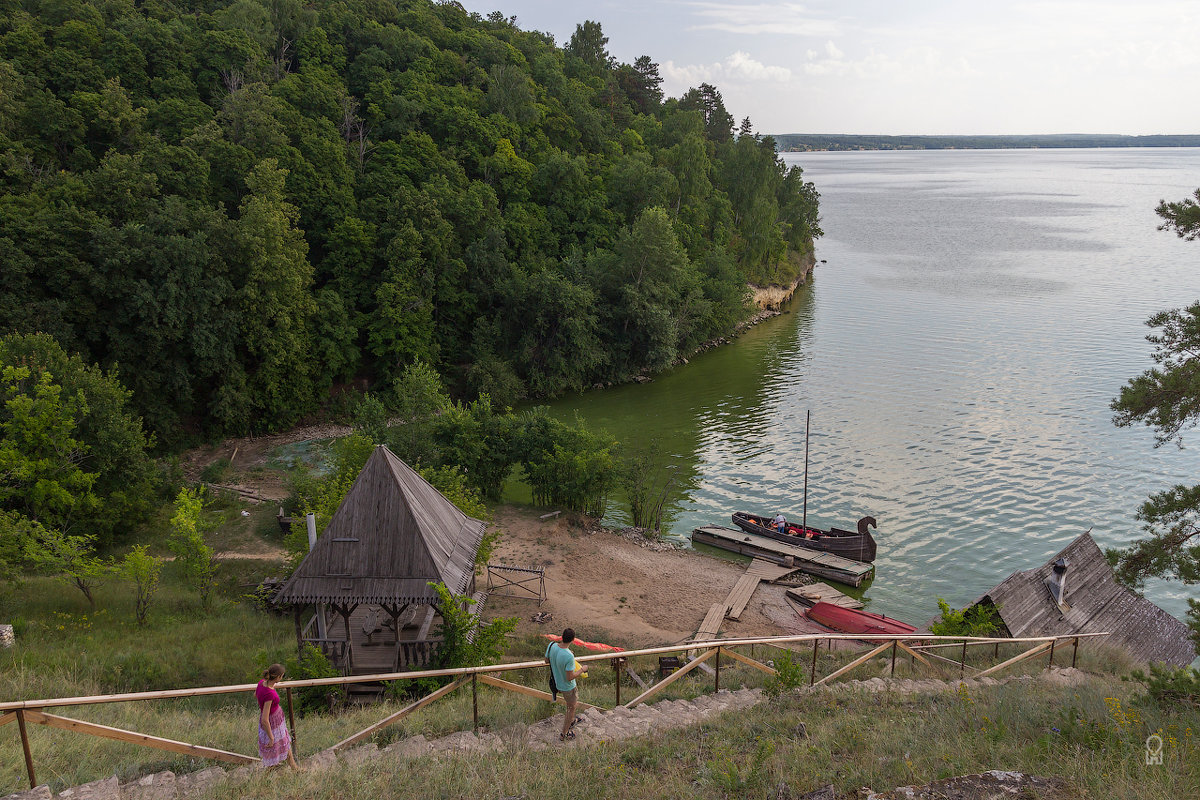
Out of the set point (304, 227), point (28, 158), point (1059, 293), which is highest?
point (28, 158)

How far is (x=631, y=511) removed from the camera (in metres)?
30.7

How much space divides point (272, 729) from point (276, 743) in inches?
7.2

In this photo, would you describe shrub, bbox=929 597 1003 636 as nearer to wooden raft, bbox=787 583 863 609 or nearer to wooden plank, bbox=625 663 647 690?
→ wooden raft, bbox=787 583 863 609

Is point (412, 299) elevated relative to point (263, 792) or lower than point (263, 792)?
elevated

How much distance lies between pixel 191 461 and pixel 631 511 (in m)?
20.7

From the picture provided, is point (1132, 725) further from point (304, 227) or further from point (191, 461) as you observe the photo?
point (304, 227)

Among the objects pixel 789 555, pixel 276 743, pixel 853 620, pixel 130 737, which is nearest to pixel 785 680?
pixel 276 743

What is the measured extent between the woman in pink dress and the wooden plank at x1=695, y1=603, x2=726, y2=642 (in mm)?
13623

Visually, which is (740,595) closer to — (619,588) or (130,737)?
(619,588)

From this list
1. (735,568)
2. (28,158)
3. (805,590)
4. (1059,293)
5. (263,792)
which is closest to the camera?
(263,792)

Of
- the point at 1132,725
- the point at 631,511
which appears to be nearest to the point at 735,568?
the point at 631,511

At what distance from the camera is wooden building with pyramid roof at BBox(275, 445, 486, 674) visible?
14.9 meters

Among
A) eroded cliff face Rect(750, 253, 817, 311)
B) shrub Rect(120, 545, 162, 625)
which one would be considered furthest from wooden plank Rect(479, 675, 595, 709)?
eroded cliff face Rect(750, 253, 817, 311)

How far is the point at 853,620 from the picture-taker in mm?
21672
